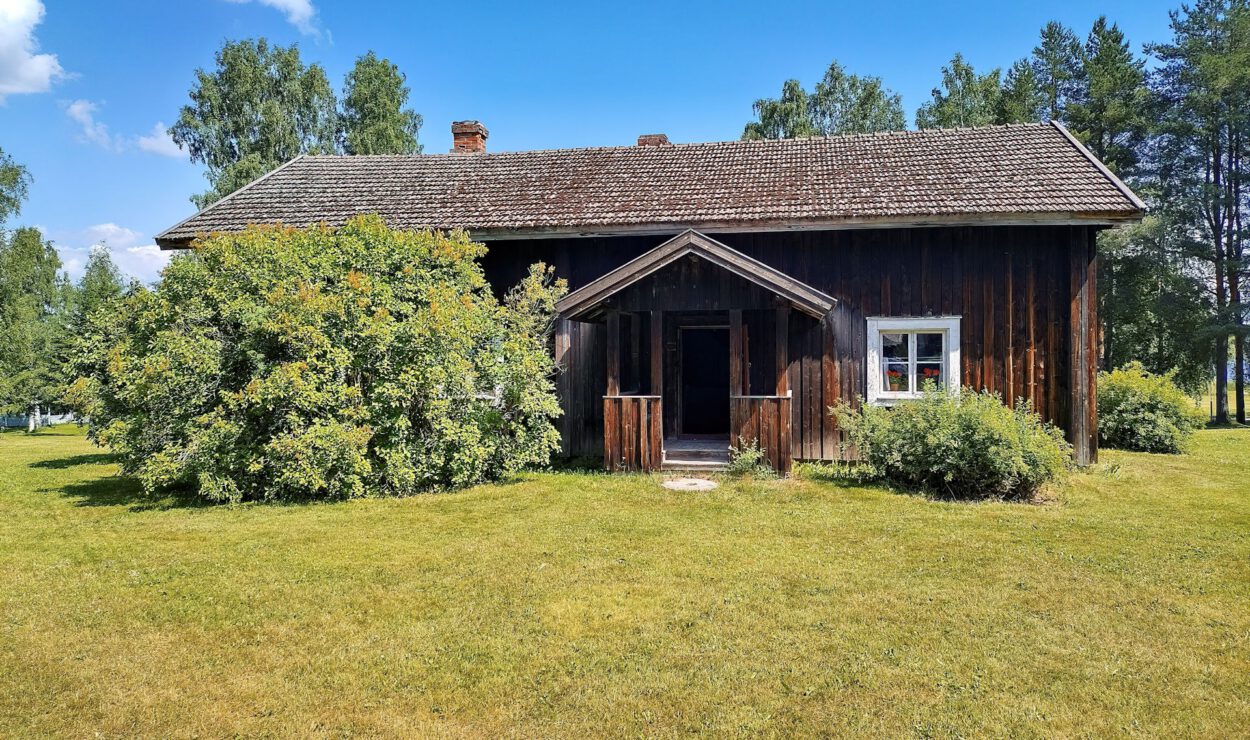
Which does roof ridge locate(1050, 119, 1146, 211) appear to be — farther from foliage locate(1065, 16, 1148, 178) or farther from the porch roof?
foliage locate(1065, 16, 1148, 178)

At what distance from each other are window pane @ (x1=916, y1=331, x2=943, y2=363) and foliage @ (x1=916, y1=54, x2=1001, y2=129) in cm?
2267

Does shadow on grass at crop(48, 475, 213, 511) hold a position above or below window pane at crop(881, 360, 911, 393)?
below

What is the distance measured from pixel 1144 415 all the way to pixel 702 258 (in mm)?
9949

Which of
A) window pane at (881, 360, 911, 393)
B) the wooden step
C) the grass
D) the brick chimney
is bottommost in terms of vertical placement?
the grass

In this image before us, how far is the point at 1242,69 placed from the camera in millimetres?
24297

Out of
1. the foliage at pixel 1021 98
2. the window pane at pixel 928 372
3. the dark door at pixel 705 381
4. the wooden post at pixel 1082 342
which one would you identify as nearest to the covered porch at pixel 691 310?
the window pane at pixel 928 372

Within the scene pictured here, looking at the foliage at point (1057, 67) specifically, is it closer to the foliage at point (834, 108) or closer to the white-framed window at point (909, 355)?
the foliage at point (834, 108)

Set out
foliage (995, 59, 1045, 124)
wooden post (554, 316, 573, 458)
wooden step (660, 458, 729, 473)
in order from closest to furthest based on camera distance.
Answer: wooden step (660, 458, 729, 473)
wooden post (554, 316, 573, 458)
foliage (995, 59, 1045, 124)

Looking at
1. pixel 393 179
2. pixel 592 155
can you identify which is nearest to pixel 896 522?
pixel 592 155

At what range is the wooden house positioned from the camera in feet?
33.7

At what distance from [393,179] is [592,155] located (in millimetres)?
4235

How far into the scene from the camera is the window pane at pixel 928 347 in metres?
11.3

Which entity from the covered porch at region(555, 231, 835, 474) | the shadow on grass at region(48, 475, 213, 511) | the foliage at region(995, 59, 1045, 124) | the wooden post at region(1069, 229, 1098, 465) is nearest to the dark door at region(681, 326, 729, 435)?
the covered porch at region(555, 231, 835, 474)

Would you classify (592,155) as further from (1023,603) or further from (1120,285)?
(1120,285)
